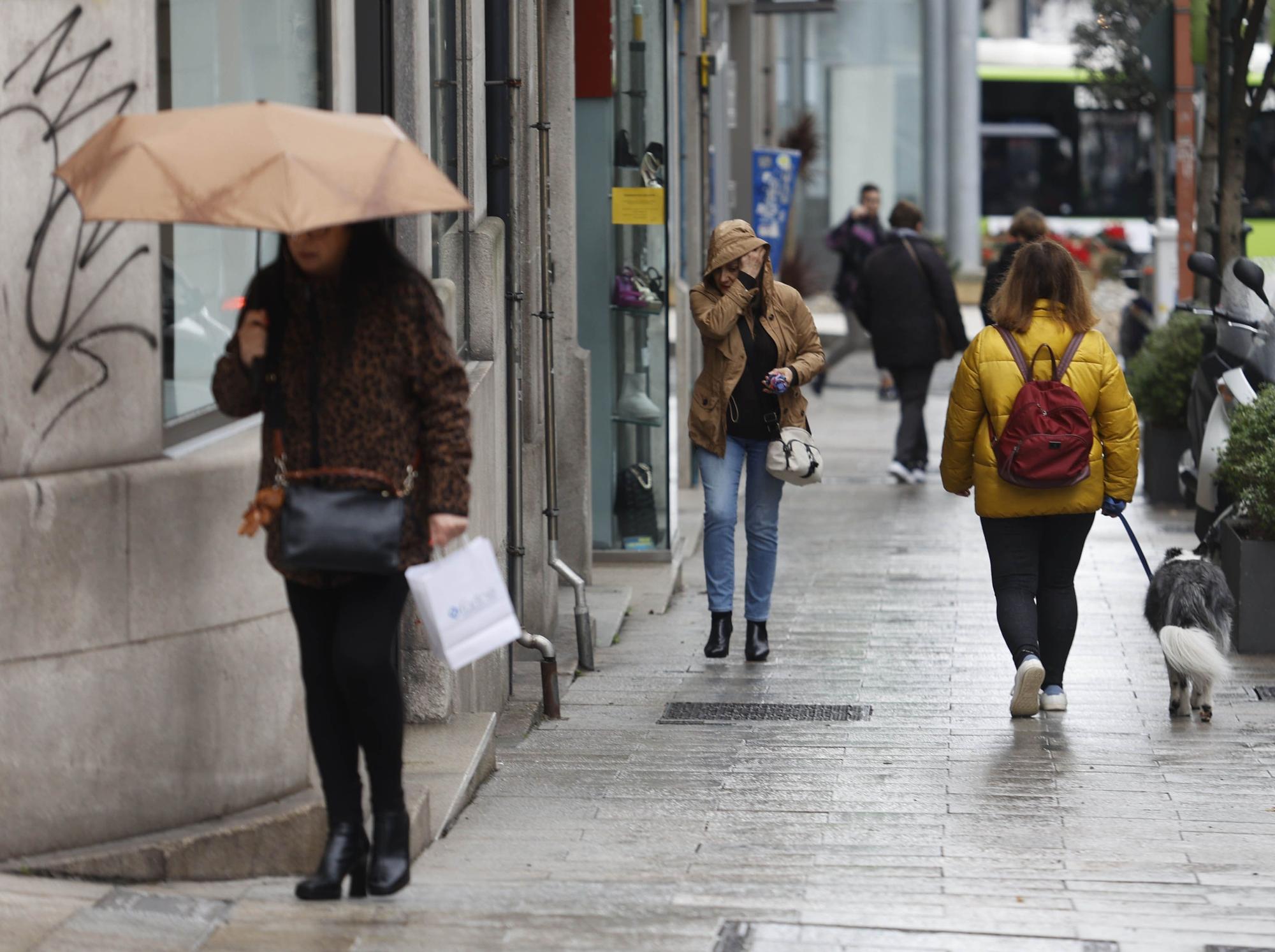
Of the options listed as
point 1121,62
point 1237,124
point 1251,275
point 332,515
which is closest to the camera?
point 332,515

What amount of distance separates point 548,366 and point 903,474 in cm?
642

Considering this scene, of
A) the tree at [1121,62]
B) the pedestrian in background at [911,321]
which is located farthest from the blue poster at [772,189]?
the tree at [1121,62]

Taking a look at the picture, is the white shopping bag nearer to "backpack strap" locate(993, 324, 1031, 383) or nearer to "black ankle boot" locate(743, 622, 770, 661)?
"backpack strap" locate(993, 324, 1031, 383)

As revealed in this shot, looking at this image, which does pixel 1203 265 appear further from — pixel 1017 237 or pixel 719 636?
pixel 719 636

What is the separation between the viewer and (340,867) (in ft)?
15.4

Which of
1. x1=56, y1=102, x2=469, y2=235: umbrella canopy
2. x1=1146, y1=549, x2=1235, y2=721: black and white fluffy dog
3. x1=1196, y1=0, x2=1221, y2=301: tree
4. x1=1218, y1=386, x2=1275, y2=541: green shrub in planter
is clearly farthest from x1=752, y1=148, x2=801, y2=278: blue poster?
x1=56, y1=102, x2=469, y2=235: umbrella canopy

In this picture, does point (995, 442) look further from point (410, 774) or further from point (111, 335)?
point (111, 335)

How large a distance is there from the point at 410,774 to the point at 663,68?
218 inches

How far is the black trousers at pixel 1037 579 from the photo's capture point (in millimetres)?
7207

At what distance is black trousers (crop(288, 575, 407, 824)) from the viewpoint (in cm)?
453

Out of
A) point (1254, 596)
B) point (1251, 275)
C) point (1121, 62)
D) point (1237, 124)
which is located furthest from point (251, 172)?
point (1121, 62)

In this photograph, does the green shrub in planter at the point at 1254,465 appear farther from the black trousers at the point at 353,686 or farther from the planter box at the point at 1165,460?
the black trousers at the point at 353,686

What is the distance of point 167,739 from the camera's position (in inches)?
193

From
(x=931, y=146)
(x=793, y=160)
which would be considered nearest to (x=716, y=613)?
(x=793, y=160)
